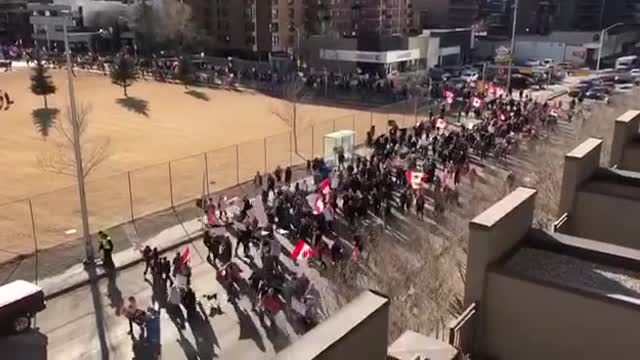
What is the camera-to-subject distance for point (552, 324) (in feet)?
34.6

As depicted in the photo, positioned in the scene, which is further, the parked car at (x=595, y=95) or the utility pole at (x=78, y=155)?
the parked car at (x=595, y=95)

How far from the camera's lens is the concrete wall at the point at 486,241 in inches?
429

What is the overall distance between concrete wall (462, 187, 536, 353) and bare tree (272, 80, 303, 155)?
971 inches

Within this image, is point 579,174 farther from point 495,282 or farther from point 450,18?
point 450,18

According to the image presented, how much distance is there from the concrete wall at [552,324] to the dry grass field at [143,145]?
1543cm

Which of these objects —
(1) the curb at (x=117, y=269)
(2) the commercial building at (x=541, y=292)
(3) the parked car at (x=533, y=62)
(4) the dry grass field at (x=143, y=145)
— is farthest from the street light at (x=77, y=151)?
(3) the parked car at (x=533, y=62)

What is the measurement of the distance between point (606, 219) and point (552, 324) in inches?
225

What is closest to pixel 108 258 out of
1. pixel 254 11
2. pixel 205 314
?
pixel 205 314

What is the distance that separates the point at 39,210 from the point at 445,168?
1671 cm

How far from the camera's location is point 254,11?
8044cm

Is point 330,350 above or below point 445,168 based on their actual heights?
above

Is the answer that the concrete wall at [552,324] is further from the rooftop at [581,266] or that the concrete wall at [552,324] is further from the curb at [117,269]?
the curb at [117,269]

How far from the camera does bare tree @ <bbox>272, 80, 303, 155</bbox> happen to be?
128 ft

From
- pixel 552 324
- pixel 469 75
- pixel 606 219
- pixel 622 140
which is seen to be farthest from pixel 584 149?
pixel 469 75
